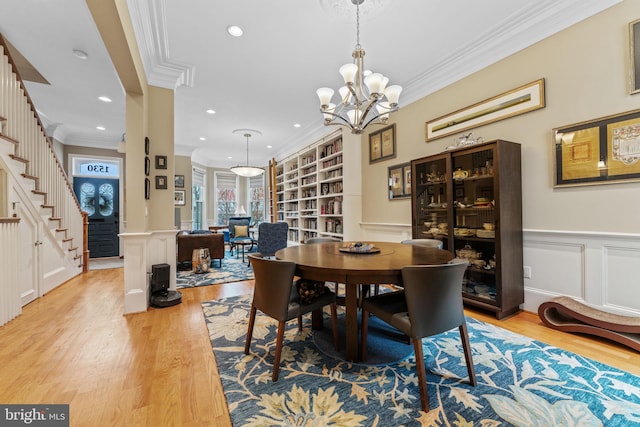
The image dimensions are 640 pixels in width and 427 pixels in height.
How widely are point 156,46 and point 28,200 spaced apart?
2406mm

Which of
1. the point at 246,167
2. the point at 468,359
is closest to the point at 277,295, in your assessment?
the point at 468,359

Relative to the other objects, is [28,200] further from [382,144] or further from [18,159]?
[382,144]

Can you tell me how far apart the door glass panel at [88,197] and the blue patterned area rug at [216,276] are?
3182 millimetres

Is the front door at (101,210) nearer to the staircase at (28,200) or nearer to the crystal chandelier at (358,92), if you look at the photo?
the staircase at (28,200)

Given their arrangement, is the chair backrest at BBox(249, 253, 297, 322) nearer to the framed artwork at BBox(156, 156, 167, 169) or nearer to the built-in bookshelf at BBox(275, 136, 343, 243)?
the framed artwork at BBox(156, 156, 167, 169)

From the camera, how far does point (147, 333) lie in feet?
7.49

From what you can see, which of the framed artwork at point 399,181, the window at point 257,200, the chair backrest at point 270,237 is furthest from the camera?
the window at point 257,200

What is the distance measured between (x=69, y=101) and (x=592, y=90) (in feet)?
21.6

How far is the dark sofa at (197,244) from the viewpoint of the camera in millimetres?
4754

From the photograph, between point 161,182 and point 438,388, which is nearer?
point 438,388

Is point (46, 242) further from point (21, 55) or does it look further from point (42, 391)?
point (42, 391)

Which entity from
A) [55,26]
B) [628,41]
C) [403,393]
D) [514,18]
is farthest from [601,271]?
[55,26]

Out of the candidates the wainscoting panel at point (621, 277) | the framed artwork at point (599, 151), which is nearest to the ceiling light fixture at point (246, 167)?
the framed artwork at point (599, 151)

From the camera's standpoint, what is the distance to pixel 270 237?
472cm
